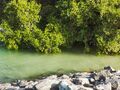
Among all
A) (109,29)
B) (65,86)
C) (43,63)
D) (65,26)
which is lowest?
(43,63)

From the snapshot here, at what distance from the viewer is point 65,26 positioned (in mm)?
28672

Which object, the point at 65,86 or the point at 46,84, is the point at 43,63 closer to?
the point at 46,84

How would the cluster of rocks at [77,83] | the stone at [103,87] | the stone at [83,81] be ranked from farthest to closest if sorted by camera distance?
the stone at [83,81]
the cluster of rocks at [77,83]
the stone at [103,87]

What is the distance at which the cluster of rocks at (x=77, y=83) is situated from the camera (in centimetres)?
1858

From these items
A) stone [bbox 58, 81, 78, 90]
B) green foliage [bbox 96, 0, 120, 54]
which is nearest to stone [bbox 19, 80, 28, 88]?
stone [bbox 58, 81, 78, 90]

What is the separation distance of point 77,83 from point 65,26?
957cm

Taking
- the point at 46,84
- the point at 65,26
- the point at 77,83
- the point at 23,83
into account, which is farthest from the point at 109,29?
the point at 46,84

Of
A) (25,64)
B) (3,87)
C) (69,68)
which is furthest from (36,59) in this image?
(3,87)

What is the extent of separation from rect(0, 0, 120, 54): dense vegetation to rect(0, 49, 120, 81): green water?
0.66 meters

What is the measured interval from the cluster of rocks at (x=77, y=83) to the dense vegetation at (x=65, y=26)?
19.6ft

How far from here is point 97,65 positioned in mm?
25266

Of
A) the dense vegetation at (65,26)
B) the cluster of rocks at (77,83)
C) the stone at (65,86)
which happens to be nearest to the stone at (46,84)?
the cluster of rocks at (77,83)

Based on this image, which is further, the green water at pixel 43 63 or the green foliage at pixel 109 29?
the green foliage at pixel 109 29

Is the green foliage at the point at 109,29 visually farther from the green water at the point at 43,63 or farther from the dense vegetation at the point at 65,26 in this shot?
the green water at the point at 43,63
